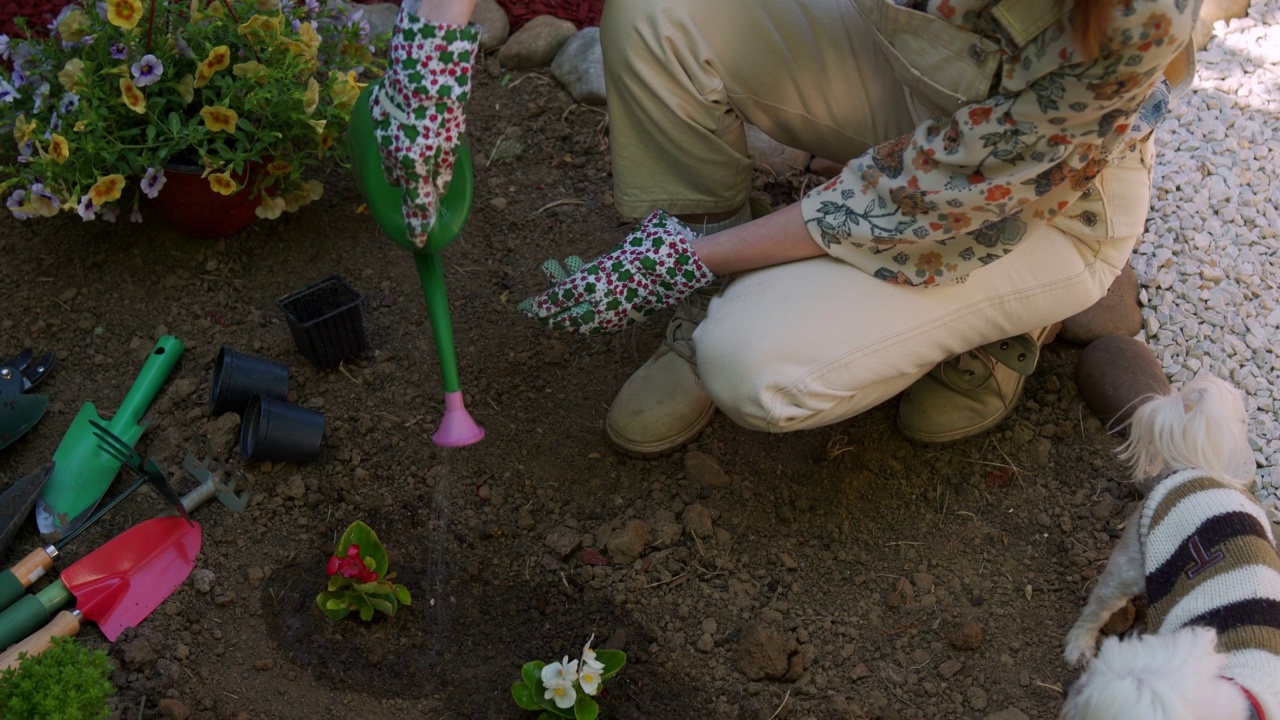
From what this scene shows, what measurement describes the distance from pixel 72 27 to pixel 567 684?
1.62 meters

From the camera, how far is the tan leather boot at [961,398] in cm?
202

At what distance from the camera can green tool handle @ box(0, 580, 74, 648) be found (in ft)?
5.65

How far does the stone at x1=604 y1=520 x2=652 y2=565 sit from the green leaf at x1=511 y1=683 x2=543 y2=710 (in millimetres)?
331

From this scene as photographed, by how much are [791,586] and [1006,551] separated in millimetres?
417

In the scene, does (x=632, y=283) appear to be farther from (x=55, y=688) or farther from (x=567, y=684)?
(x=55, y=688)

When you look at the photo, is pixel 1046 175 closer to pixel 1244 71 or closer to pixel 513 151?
pixel 513 151

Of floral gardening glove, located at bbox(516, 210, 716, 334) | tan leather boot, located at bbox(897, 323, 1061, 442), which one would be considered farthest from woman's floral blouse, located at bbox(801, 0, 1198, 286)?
tan leather boot, located at bbox(897, 323, 1061, 442)

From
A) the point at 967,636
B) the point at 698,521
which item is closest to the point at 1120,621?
the point at 967,636

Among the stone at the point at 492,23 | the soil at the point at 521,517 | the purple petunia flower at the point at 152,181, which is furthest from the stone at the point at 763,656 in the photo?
the stone at the point at 492,23

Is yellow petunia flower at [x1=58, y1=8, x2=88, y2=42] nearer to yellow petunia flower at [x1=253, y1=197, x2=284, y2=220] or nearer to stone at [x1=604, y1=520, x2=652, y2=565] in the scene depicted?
yellow petunia flower at [x1=253, y1=197, x2=284, y2=220]

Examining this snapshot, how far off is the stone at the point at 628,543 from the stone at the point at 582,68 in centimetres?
129

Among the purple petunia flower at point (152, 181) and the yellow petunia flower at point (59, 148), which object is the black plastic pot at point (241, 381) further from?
the yellow petunia flower at point (59, 148)

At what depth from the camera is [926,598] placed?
1.90 m

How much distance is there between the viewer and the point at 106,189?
6.91 feet
